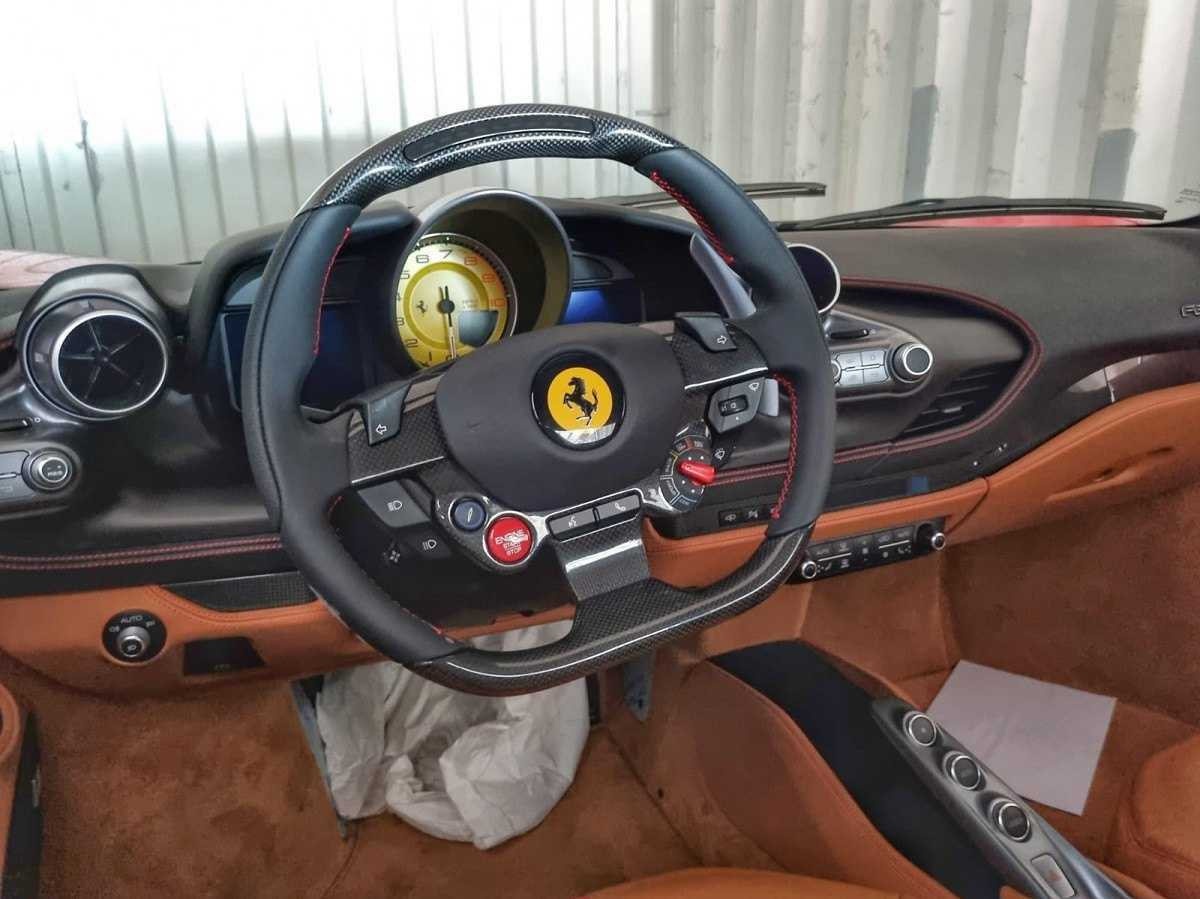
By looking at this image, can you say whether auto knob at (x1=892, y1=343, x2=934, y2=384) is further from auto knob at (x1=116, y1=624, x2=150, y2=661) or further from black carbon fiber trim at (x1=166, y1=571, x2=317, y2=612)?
auto knob at (x1=116, y1=624, x2=150, y2=661)

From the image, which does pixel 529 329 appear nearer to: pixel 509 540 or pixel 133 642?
pixel 509 540

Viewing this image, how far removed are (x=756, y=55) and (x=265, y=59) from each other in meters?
1.11

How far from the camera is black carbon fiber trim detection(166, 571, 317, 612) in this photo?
90cm

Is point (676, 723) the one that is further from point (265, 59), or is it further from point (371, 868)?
point (265, 59)

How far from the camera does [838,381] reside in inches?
38.8

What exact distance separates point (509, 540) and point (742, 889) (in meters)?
0.45

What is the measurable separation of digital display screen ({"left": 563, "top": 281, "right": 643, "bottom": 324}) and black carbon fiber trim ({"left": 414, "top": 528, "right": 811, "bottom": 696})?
1.13 ft

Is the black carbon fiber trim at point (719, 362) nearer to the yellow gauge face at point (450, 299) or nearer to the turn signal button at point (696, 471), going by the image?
the turn signal button at point (696, 471)

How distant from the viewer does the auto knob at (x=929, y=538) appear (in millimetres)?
1177

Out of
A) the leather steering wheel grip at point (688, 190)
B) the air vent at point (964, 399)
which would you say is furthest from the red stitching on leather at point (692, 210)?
the air vent at point (964, 399)

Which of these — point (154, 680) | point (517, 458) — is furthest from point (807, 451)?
point (154, 680)

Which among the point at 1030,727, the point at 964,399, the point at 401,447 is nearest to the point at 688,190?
the point at 401,447

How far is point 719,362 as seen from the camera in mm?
751

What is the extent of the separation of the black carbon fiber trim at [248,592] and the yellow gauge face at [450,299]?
258mm
